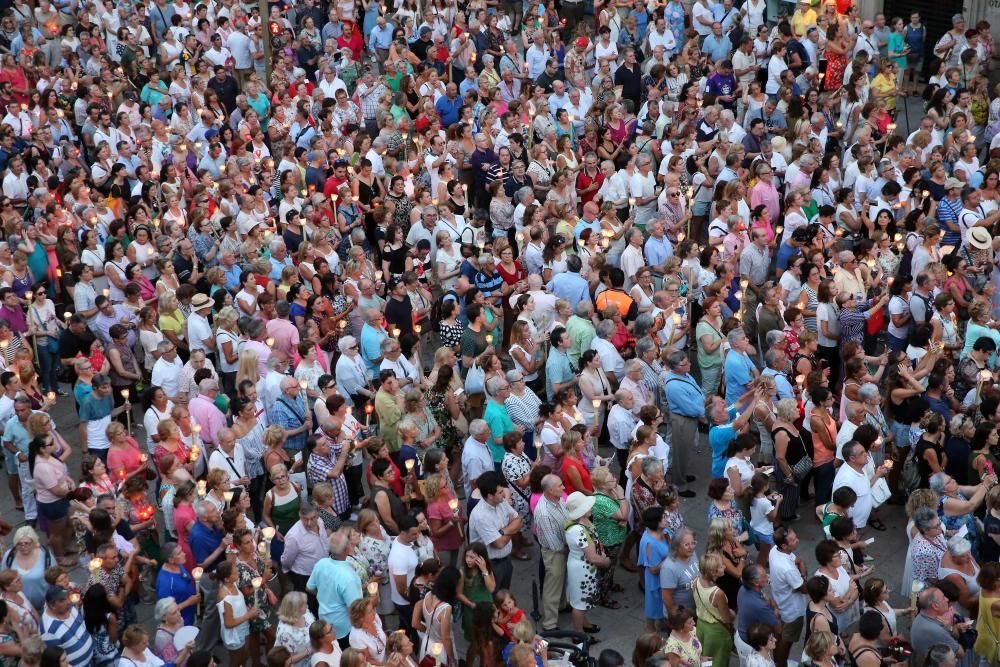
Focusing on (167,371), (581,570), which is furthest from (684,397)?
(167,371)

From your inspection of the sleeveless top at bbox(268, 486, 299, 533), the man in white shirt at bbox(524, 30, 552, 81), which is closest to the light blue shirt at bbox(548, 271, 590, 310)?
the sleeveless top at bbox(268, 486, 299, 533)

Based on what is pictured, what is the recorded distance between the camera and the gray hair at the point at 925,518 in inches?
392

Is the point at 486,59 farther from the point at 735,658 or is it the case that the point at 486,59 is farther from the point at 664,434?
the point at 735,658

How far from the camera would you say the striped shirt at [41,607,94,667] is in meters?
9.55

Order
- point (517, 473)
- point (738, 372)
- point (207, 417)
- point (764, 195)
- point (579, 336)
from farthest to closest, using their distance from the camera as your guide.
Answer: point (764, 195) < point (579, 336) < point (738, 372) < point (207, 417) < point (517, 473)

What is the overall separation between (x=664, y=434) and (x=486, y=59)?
882cm

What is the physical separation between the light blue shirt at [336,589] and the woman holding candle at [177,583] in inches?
34.3

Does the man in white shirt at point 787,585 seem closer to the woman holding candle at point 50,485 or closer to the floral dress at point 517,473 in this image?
the floral dress at point 517,473

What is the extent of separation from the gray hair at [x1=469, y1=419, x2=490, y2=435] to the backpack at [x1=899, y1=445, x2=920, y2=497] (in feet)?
12.3

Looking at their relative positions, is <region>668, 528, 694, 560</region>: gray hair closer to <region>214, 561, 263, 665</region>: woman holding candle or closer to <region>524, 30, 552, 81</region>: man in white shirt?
<region>214, 561, 263, 665</region>: woman holding candle

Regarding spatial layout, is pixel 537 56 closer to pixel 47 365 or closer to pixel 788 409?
pixel 47 365

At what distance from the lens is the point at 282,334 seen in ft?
42.3

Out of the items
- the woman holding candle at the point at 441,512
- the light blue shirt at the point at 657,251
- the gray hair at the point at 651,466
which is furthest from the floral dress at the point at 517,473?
the light blue shirt at the point at 657,251

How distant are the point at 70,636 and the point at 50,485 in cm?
207
